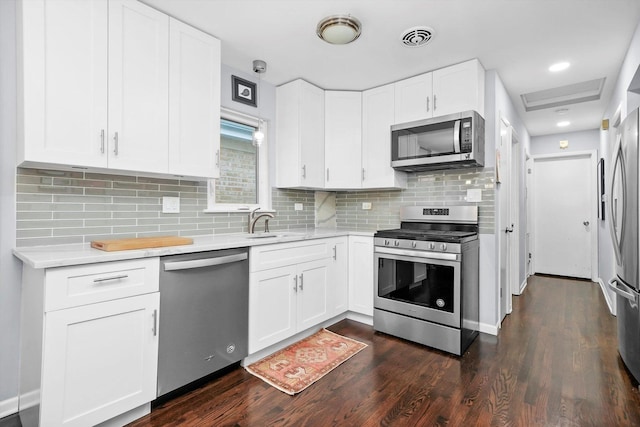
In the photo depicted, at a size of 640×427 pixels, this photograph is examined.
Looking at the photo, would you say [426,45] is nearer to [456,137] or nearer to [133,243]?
[456,137]

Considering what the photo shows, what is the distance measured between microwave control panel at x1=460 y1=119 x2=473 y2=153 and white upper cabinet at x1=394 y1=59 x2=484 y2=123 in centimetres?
18

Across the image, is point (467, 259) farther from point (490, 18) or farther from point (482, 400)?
point (490, 18)

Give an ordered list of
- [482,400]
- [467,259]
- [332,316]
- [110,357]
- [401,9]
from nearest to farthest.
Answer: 1. [110,357]
2. [482,400]
3. [401,9]
4. [467,259]
5. [332,316]

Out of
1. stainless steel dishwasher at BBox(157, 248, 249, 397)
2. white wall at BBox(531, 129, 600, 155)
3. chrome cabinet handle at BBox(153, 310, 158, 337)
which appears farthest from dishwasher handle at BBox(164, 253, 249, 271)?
white wall at BBox(531, 129, 600, 155)

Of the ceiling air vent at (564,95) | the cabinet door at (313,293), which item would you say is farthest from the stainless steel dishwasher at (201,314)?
the ceiling air vent at (564,95)

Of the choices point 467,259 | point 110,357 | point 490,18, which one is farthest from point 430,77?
point 110,357

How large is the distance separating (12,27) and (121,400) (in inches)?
81.2

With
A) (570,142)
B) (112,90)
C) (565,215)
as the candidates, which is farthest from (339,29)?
(565,215)

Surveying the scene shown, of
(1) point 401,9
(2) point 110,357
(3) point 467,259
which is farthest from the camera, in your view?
(3) point 467,259

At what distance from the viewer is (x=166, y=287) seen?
5.87 feet

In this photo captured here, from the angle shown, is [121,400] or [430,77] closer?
[121,400]

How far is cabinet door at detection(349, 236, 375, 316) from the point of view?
3.08 m

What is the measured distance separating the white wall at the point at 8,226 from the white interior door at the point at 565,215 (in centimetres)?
650

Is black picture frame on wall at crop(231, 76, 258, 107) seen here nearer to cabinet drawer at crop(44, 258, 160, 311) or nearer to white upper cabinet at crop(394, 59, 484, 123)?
white upper cabinet at crop(394, 59, 484, 123)
